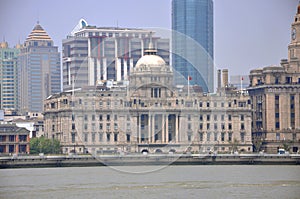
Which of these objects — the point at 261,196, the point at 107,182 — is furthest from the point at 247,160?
the point at 261,196

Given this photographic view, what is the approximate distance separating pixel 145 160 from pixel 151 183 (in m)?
41.9

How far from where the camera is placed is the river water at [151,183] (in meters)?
106

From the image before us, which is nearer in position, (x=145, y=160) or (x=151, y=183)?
(x=151, y=183)

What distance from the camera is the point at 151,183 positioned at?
11800 cm

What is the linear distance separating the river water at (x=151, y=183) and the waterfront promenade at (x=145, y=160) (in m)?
9.68

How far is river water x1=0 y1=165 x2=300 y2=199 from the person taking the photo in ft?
348

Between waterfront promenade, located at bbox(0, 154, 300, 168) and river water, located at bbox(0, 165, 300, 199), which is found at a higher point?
waterfront promenade, located at bbox(0, 154, 300, 168)

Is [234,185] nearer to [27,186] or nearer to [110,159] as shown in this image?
[27,186]

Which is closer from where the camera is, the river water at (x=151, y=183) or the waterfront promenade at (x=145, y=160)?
the river water at (x=151, y=183)

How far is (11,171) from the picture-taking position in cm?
14288

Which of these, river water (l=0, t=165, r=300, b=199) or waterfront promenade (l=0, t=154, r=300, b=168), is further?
waterfront promenade (l=0, t=154, r=300, b=168)

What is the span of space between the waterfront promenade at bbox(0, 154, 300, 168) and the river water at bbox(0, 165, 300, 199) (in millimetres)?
9685

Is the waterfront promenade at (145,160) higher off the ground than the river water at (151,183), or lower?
higher

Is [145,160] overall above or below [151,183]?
above
